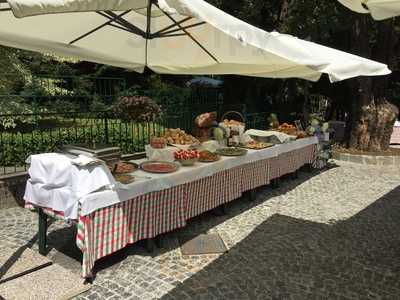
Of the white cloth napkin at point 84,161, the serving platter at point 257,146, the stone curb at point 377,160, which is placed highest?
the white cloth napkin at point 84,161

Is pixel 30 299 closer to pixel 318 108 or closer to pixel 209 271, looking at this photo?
pixel 209 271

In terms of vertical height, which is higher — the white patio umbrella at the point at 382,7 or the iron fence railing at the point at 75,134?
the white patio umbrella at the point at 382,7

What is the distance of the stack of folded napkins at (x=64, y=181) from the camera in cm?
330

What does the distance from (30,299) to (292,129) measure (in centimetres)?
593

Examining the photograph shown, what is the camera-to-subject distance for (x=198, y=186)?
177 inches

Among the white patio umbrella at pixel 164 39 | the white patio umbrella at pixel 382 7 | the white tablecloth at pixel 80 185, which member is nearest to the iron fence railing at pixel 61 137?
the white patio umbrella at pixel 164 39

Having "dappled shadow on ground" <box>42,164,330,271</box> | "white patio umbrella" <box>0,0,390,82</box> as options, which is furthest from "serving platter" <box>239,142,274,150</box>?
"white patio umbrella" <box>0,0,390,82</box>

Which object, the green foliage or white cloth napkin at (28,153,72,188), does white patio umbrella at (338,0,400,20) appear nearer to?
white cloth napkin at (28,153,72,188)

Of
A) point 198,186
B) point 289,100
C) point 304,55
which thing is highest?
point 304,55

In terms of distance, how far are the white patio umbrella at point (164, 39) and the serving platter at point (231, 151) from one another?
4.27 feet

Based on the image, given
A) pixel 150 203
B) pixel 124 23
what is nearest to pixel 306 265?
pixel 150 203

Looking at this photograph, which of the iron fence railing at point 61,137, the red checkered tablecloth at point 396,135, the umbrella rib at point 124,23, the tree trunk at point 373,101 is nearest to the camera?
the umbrella rib at point 124,23

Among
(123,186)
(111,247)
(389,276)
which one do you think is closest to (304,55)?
(123,186)

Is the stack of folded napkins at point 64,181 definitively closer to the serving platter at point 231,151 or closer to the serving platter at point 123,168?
the serving platter at point 123,168
